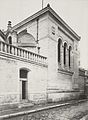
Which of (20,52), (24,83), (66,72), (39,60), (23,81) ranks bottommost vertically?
(24,83)

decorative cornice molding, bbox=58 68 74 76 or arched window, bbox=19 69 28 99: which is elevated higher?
decorative cornice molding, bbox=58 68 74 76

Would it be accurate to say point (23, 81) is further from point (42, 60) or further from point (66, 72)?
point (66, 72)

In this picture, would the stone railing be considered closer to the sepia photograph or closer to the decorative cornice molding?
the sepia photograph

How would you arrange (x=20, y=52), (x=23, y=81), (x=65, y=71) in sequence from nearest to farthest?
(x=20, y=52), (x=23, y=81), (x=65, y=71)

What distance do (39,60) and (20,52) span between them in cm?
223

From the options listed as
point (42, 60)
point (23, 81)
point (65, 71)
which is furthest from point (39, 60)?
point (65, 71)

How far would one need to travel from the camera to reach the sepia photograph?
26.8ft

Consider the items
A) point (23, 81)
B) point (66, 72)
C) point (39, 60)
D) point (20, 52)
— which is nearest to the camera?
point (20, 52)

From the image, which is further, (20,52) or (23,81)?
(23,81)

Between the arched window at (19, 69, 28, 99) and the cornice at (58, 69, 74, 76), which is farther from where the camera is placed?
the cornice at (58, 69, 74, 76)

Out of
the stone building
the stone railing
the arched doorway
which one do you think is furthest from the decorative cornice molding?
the arched doorway

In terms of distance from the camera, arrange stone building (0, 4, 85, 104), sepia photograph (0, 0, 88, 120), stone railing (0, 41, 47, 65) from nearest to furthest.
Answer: sepia photograph (0, 0, 88, 120)
stone railing (0, 41, 47, 65)
stone building (0, 4, 85, 104)

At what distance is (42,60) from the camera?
12852mm

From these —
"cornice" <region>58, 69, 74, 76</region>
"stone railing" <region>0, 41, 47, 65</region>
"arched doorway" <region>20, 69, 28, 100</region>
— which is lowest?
"arched doorway" <region>20, 69, 28, 100</region>
